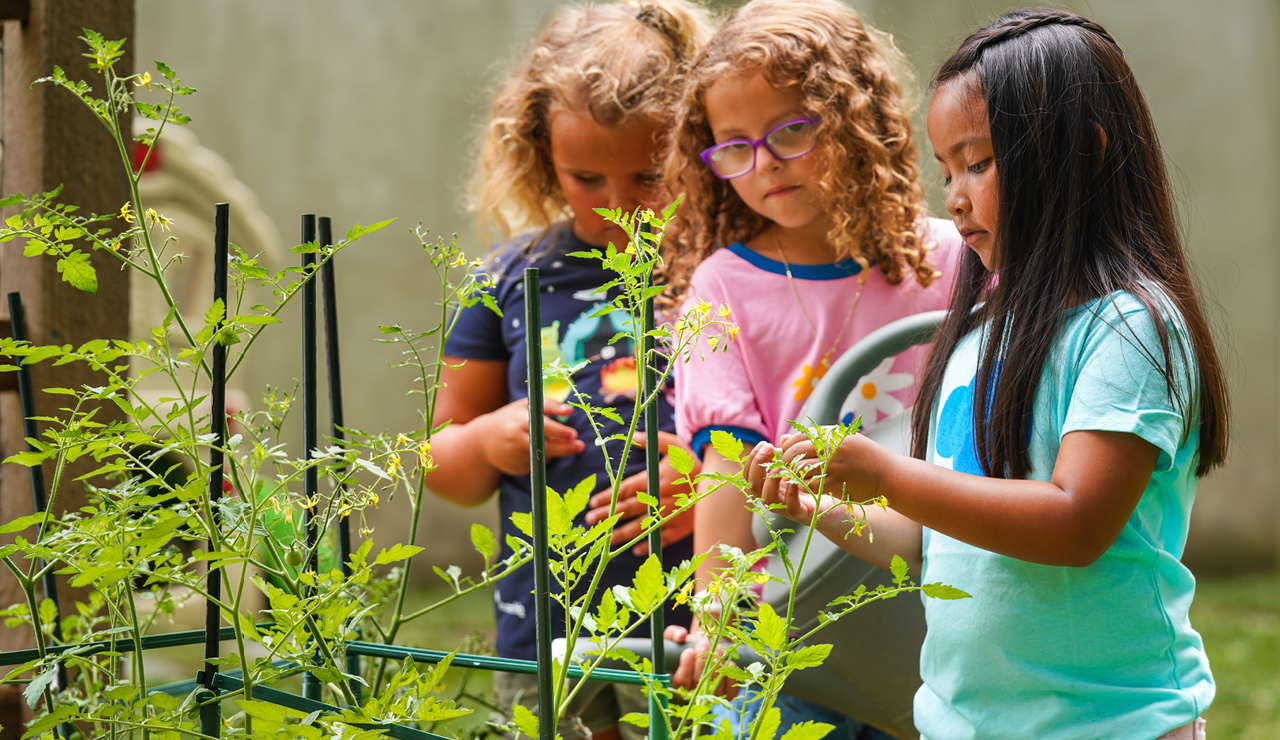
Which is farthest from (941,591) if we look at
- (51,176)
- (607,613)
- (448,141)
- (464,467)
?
(448,141)

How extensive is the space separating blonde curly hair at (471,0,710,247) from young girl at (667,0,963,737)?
17 centimetres

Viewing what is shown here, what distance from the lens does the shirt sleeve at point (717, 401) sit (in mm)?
1150

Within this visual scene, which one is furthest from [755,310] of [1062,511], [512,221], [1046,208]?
[512,221]

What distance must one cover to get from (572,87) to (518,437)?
0.52 m

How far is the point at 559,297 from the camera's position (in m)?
1.58

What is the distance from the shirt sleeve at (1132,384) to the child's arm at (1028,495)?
1 cm

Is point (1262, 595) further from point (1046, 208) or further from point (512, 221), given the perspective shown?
point (1046, 208)

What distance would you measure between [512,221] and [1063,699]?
121 centimetres

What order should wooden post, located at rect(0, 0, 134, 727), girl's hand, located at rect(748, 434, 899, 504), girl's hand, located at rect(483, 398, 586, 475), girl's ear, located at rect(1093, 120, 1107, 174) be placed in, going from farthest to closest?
girl's hand, located at rect(483, 398, 586, 475) → wooden post, located at rect(0, 0, 134, 727) → girl's ear, located at rect(1093, 120, 1107, 174) → girl's hand, located at rect(748, 434, 899, 504)

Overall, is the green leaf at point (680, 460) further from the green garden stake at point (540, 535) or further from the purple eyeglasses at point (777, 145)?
the purple eyeglasses at point (777, 145)

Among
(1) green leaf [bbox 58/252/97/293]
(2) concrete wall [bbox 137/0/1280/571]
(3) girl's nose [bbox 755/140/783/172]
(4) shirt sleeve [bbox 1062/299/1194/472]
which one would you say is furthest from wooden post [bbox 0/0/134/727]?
(2) concrete wall [bbox 137/0/1280/571]

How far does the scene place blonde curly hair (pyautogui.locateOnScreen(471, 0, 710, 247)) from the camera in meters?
1.45

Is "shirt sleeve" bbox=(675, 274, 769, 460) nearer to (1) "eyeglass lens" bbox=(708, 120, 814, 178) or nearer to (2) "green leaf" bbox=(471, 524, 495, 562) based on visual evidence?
(1) "eyeglass lens" bbox=(708, 120, 814, 178)

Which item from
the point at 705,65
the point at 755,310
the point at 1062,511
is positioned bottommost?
the point at 1062,511
